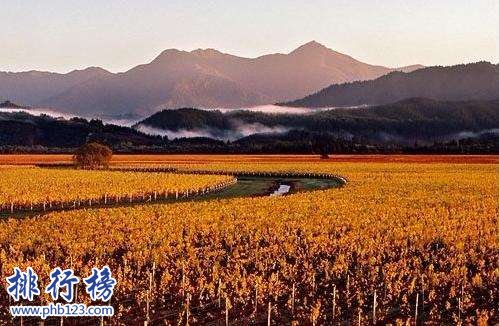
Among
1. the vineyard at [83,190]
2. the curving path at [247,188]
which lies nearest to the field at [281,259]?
the curving path at [247,188]

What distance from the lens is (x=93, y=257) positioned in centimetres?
2408

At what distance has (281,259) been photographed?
23328 mm

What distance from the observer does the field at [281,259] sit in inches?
692

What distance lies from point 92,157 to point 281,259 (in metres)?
83.5

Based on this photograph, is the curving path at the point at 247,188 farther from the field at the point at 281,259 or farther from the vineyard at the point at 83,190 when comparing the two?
the field at the point at 281,259

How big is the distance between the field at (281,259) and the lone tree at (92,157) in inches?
2489

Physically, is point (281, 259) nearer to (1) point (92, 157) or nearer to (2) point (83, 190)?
(2) point (83, 190)

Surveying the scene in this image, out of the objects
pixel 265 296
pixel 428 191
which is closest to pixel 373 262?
pixel 265 296

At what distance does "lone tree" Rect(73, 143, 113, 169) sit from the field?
63209 millimetres

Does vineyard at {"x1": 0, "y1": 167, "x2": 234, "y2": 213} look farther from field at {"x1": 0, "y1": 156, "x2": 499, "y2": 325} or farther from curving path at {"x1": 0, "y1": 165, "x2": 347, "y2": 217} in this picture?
field at {"x1": 0, "y1": 156, "x2": 499, "y2": 325}

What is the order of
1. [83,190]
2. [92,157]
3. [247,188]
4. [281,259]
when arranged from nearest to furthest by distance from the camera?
[281,259], [83,190], [247,188], [92,157]

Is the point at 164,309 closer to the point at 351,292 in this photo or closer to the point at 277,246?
the point at 351,292

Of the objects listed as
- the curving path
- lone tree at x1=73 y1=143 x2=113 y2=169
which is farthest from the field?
lone tree at x1=73 y1=143 x2=113 y2=169

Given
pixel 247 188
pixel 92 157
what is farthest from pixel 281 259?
pixel 92 157
